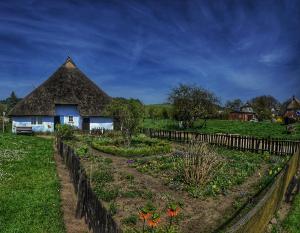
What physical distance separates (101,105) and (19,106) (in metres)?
9.44

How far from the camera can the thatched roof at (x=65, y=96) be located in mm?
37594

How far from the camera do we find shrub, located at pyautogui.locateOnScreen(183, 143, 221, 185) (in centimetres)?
1238

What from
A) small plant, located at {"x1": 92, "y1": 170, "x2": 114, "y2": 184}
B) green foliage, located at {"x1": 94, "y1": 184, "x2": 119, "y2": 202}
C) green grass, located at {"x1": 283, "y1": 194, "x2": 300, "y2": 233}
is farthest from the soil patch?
green grass, located at {"x1": 283, "y1": 194, "x2": 300, "y2": 233}

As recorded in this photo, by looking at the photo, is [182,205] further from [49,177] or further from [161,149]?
[161,149]

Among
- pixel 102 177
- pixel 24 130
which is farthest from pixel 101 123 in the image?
pixel 102 177

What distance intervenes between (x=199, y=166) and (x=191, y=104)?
101ft

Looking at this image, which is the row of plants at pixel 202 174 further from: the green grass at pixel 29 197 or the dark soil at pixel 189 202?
the green grass at pixel 29 197

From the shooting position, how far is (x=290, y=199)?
10.6m

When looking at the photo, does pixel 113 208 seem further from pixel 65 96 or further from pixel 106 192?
pixel 65 96

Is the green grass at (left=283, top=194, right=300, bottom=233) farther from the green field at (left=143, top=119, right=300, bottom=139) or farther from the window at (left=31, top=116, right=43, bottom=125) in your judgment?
the window at (left=31, top=116, right=43, bottom=125)

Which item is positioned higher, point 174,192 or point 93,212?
point 93,212

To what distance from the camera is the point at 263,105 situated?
103m

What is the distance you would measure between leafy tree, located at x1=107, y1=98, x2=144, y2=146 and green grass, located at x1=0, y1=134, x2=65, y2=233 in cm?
914

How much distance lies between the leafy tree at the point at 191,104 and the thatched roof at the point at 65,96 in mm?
9215
